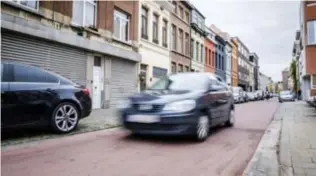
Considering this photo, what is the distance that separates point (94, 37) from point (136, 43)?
4.83m

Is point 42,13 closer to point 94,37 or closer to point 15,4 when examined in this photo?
point 15,4

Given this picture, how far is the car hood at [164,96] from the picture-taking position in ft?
21.4

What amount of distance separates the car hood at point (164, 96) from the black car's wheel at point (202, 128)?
549 millimetres

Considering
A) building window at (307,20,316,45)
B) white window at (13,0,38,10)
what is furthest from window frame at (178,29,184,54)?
white window at (13,0,38,10)

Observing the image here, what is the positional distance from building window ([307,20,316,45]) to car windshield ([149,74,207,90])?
91.1 ft

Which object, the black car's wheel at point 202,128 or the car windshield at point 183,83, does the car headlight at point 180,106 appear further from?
the car windshield at point 183,83

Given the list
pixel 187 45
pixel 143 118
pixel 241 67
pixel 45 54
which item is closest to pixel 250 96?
pixel 187 45

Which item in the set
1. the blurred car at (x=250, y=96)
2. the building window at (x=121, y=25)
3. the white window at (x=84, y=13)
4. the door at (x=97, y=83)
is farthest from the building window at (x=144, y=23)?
the blurred car at (x=250, y=96)

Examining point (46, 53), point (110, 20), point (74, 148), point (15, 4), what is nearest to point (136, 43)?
point (110, 20)

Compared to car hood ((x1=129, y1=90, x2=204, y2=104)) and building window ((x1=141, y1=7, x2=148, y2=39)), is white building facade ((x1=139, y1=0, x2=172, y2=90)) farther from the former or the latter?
car hood ((x1=129, y1=90, x2=204, y2=104))

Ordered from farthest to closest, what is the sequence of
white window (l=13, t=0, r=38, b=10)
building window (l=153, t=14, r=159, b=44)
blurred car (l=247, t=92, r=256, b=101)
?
1. blurred car (l=247, t=92, r=256, b=101)
2. building window (l=153, t=14, r=159, b=44)
3. white window (l=13, t=0, r=38, b=10)

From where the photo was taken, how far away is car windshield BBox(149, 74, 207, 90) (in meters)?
7.44

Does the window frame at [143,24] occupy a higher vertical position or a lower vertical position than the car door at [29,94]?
higher

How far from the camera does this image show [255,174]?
4.21m
